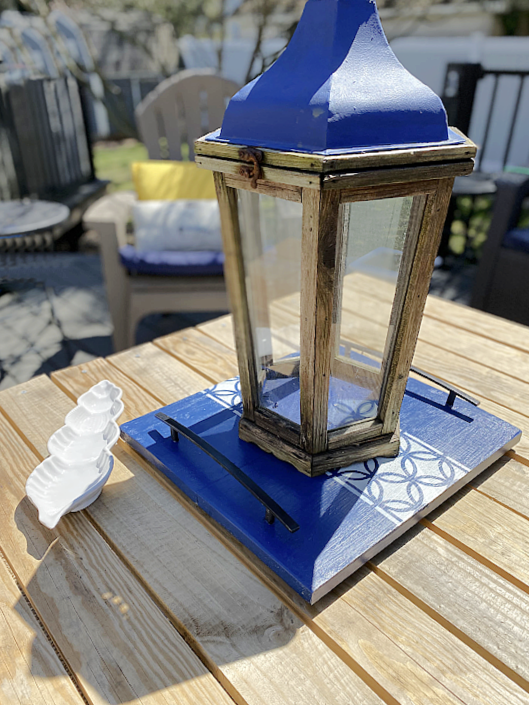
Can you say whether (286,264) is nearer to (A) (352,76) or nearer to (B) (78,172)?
(A) (352,76)

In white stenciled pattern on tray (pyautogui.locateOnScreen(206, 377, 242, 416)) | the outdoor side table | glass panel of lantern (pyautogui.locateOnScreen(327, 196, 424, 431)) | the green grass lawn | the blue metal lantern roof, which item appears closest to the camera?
the blue metal lantern roof

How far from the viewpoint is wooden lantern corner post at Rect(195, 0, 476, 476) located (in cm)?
65

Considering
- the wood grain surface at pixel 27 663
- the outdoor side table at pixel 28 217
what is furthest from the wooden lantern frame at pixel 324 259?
the outdoor side table at pixel 28 217

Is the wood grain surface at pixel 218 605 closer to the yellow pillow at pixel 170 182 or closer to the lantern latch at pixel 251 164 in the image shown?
the lantern latch at pixel 251 164

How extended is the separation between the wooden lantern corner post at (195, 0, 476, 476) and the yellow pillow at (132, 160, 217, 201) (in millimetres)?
1775

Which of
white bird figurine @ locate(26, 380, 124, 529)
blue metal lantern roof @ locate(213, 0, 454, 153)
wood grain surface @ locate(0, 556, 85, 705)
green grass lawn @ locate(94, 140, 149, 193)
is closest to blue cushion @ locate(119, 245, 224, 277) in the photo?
white bird figurine @ locate(26, 380, 124, 529)

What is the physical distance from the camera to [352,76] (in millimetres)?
662

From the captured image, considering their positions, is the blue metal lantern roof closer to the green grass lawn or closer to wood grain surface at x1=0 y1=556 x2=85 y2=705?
wood grain surface at x1=0 y1=556 x2=85 y2=705

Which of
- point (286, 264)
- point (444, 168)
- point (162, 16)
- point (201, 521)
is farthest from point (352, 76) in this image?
point (162, 16)

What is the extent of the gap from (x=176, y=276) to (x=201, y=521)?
61.3 inches

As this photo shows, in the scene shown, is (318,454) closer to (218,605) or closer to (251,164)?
(218,605)

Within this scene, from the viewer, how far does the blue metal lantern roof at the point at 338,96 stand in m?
0.64

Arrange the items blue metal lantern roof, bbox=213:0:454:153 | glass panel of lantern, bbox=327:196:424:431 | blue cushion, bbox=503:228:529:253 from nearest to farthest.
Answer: blue metal lantern roof, bbox=213:0:454:153
glass panel of lantern, bbox=327:196:424:431
blue cushion, bbox=503:228:529:253

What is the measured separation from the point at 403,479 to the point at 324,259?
44 cm
